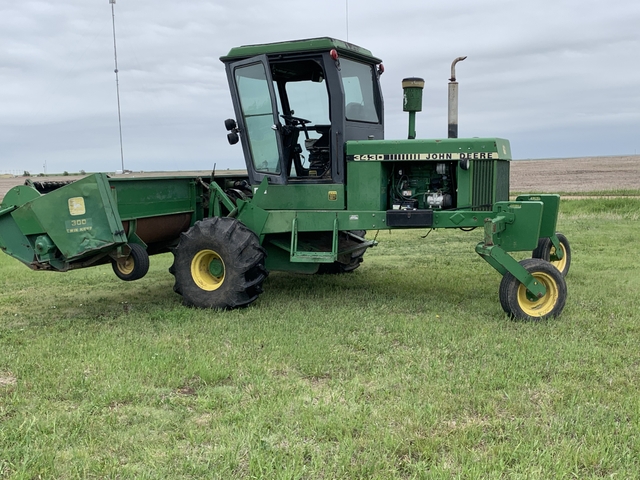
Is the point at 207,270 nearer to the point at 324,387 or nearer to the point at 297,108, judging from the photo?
the point at 297,108

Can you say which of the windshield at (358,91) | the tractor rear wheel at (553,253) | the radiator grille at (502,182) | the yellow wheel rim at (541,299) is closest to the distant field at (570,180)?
the windshield at (358,91)

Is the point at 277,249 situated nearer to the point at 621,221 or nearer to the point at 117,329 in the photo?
the point at 117,329

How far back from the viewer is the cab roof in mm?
6996

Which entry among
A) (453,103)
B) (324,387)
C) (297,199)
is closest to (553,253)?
(453,103)

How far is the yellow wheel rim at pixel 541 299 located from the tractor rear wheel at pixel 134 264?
4.09 m

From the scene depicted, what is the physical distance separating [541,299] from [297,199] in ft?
9.44

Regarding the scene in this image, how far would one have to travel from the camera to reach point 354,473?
3.34m

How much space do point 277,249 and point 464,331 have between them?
110 inches

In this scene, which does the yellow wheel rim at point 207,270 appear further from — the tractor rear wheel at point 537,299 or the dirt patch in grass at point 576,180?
the dirt patch in grass at point 576,180

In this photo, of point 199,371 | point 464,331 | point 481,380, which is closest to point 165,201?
point 199,371

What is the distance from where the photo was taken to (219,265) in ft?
24.0

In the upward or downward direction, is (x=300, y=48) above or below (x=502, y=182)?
above

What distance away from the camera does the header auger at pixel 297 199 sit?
6.71 metres

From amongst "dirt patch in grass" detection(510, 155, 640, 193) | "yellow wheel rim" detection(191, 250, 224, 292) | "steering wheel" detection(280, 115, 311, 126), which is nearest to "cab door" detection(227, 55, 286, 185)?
"steering wheel" detection(280, 115, 311, 126)
